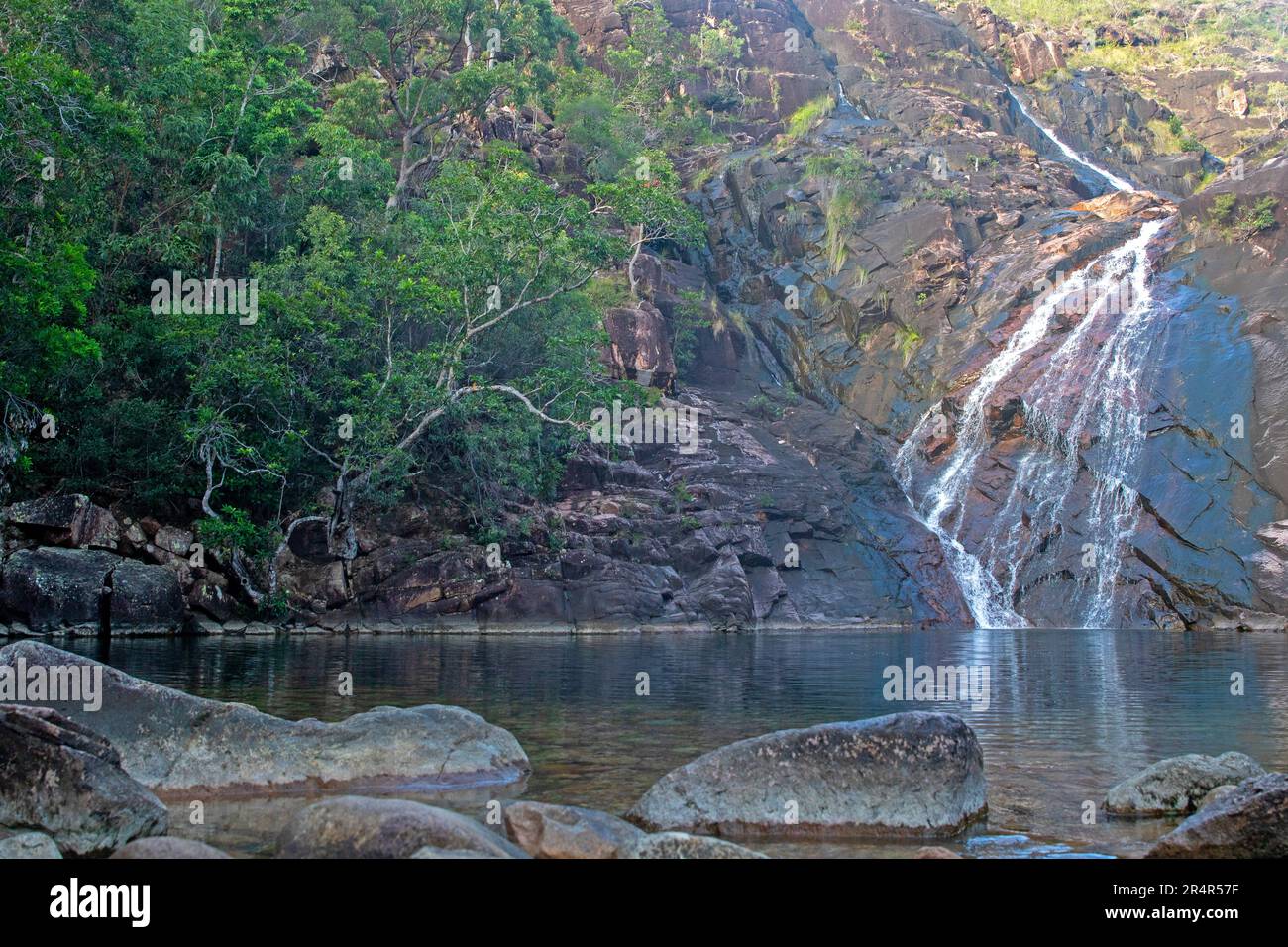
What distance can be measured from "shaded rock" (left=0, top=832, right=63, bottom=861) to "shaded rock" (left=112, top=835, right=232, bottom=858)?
0.62 meters

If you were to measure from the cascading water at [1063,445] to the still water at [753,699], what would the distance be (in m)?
10.1

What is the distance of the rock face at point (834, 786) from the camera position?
28.7ft

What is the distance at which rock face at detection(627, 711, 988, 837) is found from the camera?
8.73 metres

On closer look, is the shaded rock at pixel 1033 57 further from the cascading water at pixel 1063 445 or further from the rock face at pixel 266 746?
the rock face at pixel 266 746

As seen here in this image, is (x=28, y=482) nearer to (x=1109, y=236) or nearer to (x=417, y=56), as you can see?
(x=417, y=56)

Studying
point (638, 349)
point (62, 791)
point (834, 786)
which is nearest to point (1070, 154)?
point (638, 349)

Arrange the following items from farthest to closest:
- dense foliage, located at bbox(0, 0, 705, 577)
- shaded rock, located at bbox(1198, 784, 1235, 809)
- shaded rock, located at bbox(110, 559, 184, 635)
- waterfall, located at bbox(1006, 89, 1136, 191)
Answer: waterfall, located at bbox(1006, 89, 1136, 191), dense foliage, located at bbox(0, 0, 705, 577), shaded rock, located at bbox(110, 559, 184, 635), shaded rock, located at bbox(1198, 784, 1235, 809)

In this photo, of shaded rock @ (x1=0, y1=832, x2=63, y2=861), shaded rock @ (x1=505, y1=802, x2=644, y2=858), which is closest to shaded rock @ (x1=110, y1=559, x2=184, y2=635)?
shaded rock @ (x1=0, y1=832, x2=63, y2=861)

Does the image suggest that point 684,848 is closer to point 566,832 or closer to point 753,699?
point 566,832

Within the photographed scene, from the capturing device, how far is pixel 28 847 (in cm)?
695

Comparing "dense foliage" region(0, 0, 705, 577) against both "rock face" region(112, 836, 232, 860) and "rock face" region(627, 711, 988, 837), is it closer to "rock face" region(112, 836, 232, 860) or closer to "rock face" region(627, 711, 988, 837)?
"rock face" region(112, 836, 232, 860)

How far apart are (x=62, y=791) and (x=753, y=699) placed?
11.4m

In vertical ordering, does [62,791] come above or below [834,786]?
above

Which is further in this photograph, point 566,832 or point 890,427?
point 890,427
